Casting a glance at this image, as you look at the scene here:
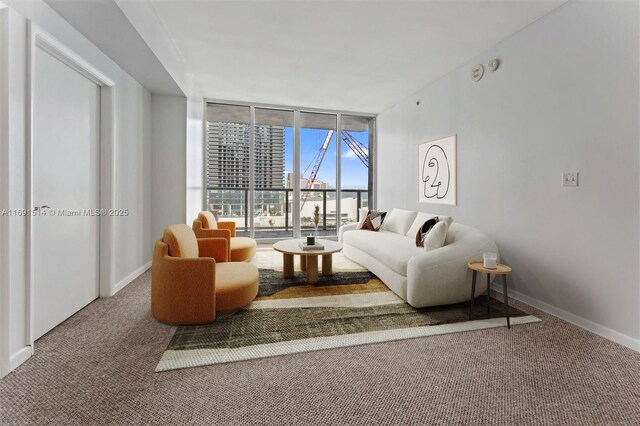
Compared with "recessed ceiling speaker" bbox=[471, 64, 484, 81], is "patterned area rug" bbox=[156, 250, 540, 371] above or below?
below

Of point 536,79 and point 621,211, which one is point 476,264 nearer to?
point 621,211

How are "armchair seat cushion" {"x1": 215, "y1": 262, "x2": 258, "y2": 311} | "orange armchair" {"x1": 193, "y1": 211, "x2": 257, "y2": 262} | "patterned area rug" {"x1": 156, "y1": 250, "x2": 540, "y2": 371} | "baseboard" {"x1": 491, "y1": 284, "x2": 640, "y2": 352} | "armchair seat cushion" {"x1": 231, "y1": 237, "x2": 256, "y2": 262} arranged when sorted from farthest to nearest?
"armchair seat cushion" {"x1": 231, "y1": 237, "x2": 256, "y2": 262}, "orange armchair" {"x1": 193, "y1": 211, "x2": 257, "y2": 262}, "armchair seat cushion" {"x1": 215, "y1": 262, "x2": 258, "y2": 311}, "baseboard" {"x1": 491, "y1": 284, "x2": 640, "y2": 352}, "patterned area rug" {"x1": 156, "y1": 250, "x2": 540, "y2": 371}

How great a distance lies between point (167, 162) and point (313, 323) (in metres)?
3.06

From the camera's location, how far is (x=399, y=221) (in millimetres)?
4332

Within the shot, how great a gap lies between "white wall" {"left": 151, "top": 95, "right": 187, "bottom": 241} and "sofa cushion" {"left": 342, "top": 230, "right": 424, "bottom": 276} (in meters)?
2.40

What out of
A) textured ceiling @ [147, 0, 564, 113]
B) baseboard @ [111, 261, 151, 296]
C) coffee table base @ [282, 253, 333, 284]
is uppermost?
textured ceiling @ [147, 0, 564, 113]

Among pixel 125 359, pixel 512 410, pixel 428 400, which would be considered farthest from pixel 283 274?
pixel 512 410

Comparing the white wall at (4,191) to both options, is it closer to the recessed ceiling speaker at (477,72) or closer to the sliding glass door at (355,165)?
the recessed ceiling speaker at (477,72)

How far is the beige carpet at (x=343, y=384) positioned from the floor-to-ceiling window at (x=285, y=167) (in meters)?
3.68

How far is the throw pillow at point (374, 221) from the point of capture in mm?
4566

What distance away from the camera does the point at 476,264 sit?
2.54m

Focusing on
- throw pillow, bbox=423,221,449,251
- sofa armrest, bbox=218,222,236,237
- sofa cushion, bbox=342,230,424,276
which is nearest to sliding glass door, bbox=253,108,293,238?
sofa armrest, bbox=218,222,236,237

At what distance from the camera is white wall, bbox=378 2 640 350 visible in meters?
2.09

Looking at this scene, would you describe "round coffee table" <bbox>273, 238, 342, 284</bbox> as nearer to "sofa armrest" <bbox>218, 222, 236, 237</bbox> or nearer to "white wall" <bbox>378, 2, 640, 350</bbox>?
"sofa armrest" <bbox>218, 222, 236, 237</bbox>
